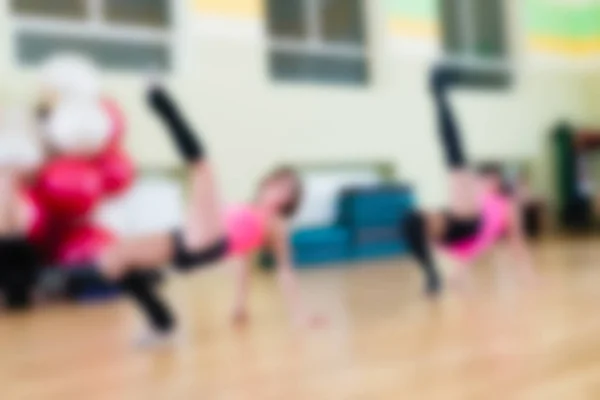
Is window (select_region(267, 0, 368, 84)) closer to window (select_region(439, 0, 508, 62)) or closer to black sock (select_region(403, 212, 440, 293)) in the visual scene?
window (select_region(439, 0, 508, 62))

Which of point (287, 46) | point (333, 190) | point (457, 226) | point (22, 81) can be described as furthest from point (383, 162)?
point (457, 226)

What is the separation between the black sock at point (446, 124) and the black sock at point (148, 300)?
99 centimetres

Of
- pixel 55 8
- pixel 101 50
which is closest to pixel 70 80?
pixel 101 50

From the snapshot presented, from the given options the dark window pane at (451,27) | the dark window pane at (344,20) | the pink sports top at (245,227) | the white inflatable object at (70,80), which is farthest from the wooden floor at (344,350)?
the dark window pane at (451,27)

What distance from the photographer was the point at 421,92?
559cm

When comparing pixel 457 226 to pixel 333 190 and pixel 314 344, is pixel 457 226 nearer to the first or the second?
pixel 314 344

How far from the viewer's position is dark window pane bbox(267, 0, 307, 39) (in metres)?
5.24

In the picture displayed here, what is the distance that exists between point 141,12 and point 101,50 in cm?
38

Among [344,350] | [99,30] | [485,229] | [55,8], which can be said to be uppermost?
[55,8]

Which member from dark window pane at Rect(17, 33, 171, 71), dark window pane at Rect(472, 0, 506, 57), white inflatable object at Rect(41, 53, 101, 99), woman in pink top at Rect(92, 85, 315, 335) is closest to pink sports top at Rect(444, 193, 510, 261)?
woman in pink top at Rect(92, 85, 315, 335)

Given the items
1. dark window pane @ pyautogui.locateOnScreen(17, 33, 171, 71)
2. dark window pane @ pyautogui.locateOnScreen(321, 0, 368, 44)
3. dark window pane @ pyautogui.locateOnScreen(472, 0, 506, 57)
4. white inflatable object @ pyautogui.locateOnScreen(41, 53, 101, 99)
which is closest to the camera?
white inflatable object @ pyautogui.locateOnScreen(41, 53, 101, 99)

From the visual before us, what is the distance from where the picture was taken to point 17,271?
321 centimetres

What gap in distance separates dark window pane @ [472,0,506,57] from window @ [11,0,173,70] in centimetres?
267

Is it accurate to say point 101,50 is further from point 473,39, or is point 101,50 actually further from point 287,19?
point 473,39
